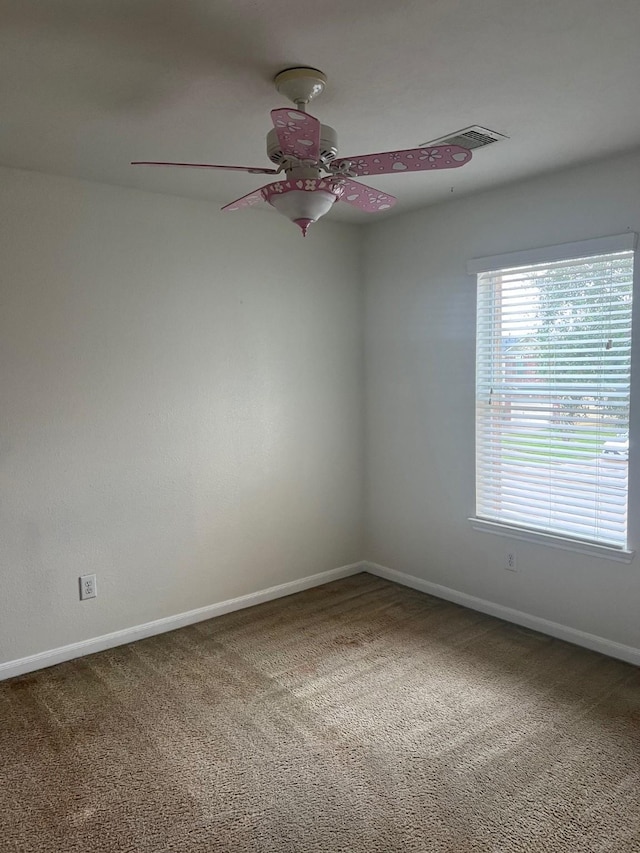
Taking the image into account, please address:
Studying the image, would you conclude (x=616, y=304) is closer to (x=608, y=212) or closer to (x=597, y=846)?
(x=608, y=212)

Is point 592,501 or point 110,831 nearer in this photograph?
point 110,831

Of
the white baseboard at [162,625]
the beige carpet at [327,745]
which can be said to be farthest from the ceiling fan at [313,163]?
the white baseboard at [162,625]

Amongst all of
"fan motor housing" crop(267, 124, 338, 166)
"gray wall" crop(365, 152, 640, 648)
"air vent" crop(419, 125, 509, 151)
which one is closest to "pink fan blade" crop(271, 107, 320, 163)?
"fan motor housing" crop(267, 124, 338, 166)

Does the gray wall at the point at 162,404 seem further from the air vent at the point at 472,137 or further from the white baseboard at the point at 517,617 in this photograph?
the air vent at the point at 472,137

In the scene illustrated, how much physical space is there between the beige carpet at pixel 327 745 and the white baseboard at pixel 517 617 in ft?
0.26

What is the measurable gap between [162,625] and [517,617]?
2.06 m

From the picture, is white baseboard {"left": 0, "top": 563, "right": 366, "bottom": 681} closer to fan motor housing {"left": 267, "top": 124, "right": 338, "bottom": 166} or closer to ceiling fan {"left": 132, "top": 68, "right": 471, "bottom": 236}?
ceiling fan {"left": 132, "top": 68, "right": 471, "bottom": 236}

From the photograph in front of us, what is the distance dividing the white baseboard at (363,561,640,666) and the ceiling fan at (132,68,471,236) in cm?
255

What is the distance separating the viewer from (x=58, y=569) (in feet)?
10.9

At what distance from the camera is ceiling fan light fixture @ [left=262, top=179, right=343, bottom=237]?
208cm

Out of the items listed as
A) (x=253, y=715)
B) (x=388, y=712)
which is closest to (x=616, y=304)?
(x=388, y=712)

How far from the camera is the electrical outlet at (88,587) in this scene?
3.39 metres

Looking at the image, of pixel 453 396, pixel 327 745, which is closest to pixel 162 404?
pixel 453 396

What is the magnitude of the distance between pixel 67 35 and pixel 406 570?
3.58 meters
